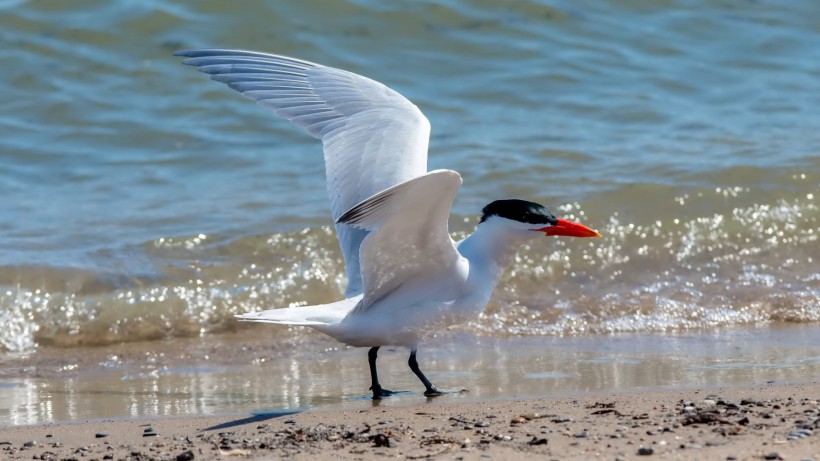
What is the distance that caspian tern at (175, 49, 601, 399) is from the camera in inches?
175

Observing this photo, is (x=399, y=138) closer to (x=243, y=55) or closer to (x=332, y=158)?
(x=332, y=158)

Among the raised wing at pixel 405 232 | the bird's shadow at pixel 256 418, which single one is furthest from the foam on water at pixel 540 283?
the bird's shadow at pixel 256 418

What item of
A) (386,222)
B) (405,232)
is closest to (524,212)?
(405,232)

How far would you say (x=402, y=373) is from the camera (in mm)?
5465

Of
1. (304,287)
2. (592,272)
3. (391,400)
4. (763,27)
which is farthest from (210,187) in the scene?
(763,27)

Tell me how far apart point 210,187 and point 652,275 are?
126 inches

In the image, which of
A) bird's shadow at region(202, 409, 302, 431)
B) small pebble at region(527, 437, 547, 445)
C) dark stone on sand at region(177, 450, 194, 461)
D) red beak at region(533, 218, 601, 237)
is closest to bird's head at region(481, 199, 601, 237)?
red beak at region(533, 218, 601, 237)

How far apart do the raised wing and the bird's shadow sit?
1.77ft

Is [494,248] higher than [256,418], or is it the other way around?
[494,248]

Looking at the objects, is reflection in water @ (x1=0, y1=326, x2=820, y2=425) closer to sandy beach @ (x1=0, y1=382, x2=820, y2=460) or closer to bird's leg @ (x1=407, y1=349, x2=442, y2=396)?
bird's leg @ (x1=407, y1=349, x2=442, y2=396)

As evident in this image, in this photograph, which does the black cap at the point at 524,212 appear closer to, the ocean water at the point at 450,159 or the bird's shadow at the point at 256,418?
the bird's shadow at the point at 256,418

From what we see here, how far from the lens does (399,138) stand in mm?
5270

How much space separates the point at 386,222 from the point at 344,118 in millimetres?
1185

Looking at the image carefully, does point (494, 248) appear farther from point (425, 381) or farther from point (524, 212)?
point (425, 381)
